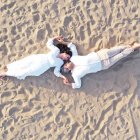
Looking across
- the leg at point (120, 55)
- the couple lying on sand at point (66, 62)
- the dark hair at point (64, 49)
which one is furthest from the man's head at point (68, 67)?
the leg at point (120, 55)

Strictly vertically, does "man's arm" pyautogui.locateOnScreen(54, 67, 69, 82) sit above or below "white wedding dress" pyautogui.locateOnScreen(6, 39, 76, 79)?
below

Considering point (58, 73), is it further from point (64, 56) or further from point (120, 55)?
point (120, 55)

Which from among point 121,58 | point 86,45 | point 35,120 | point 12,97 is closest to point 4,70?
point 12,97

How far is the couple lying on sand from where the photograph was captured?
4.00m

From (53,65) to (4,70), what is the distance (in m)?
0.47

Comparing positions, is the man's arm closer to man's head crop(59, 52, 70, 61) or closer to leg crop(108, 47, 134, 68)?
man's head crop(59, 52, 70, 61)

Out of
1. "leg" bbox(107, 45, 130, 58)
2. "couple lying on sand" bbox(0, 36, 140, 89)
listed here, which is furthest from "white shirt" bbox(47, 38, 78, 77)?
"leg" bbox(107, 45, 130, 58)

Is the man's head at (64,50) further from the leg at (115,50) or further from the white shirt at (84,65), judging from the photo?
the leg at (115,50)

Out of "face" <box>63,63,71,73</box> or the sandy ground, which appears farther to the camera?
the sandy ground

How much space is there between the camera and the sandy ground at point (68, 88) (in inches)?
161

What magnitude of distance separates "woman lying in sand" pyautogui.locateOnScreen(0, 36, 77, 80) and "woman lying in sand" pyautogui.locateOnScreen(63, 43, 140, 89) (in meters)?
0.08

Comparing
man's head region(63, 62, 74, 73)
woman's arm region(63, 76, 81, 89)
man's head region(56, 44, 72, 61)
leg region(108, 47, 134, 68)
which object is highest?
man's head region(56, 44, 72, 61)

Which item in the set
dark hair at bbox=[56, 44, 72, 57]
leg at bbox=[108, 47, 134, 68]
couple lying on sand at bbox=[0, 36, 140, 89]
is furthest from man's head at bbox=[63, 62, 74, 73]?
leg at bbox=[108, 47, 134, 68]

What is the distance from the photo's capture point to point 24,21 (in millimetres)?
4148
